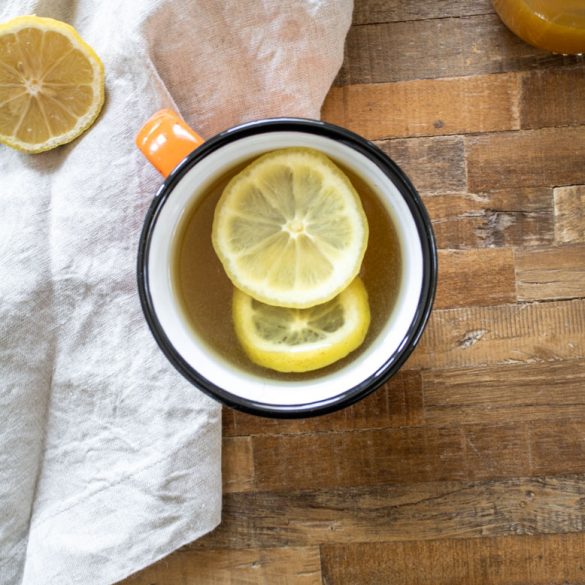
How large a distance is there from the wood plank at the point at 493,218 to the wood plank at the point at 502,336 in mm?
75

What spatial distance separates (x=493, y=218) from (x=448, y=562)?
0.40 metres

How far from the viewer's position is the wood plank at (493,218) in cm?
84

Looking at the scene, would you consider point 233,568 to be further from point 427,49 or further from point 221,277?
point 427,49

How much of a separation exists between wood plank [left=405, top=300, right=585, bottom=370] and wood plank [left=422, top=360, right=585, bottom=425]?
11 millimetres

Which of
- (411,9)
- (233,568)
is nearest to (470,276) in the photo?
(411,9)

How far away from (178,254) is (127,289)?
102 millimetres

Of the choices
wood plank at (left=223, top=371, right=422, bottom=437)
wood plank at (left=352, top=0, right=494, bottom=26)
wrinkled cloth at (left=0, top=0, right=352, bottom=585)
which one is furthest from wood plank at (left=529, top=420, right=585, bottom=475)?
wood plank at (left=352, top=0, right=494, bottom=26)

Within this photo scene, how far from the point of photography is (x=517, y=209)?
85 centimetres

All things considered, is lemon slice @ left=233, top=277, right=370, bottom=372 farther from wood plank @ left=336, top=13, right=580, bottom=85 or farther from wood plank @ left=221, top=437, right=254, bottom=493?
wood plank @ left=336, top=13, right=580, bottom=85

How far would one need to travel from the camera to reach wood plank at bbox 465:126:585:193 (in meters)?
0.85

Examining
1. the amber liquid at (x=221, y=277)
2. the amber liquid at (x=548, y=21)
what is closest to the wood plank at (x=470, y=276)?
the amber liquid at (x=221, y=277)

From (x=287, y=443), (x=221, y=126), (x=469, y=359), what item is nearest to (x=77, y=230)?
(x=221, y=126)

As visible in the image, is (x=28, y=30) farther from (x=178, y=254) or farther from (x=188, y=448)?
(x=188, y=448)

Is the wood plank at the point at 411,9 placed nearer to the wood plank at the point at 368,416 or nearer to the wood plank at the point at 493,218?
the wood plank at the point at 493,218
